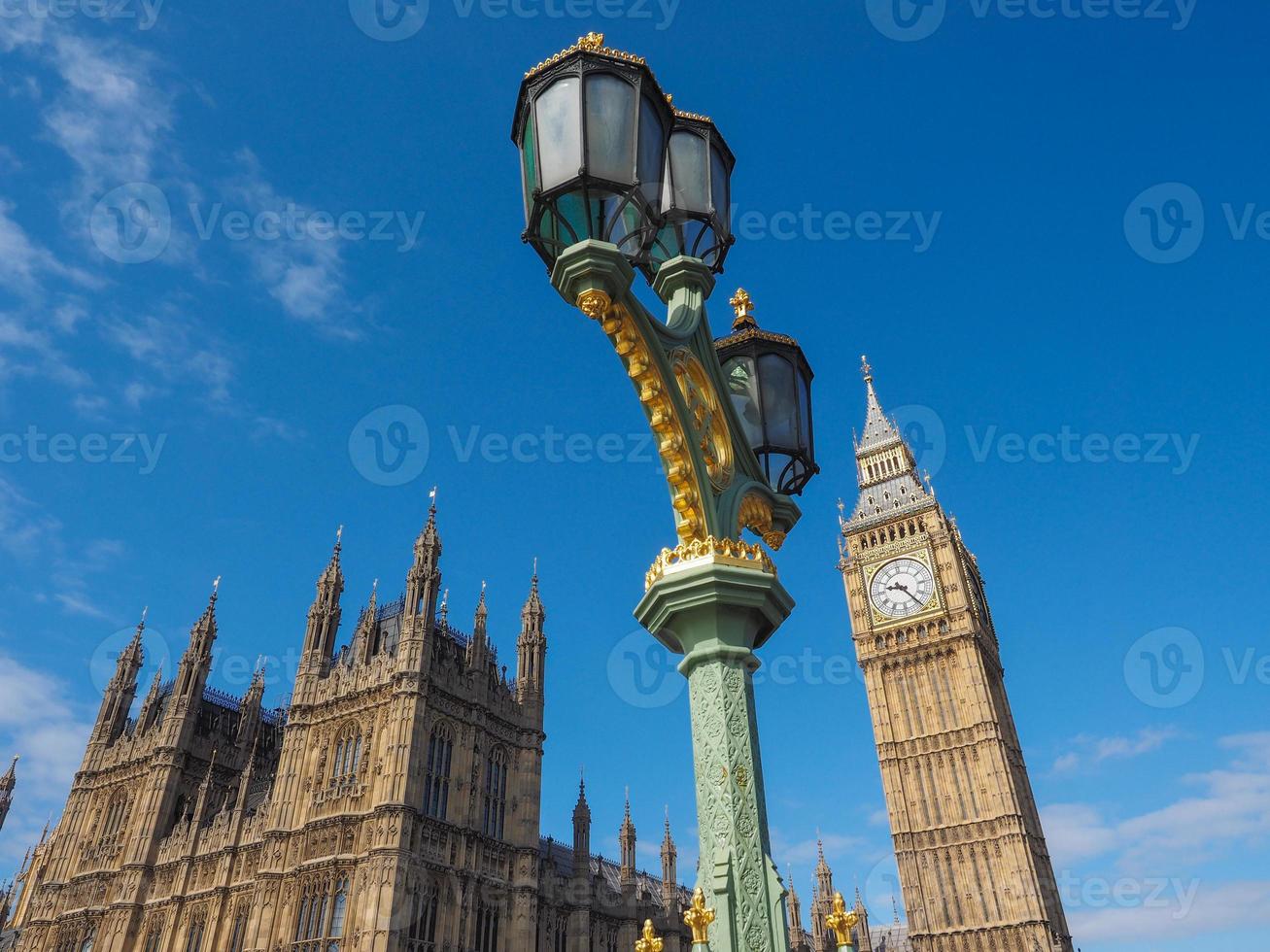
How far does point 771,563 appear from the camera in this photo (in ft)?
16.9

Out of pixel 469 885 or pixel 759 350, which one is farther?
pixel 469 885

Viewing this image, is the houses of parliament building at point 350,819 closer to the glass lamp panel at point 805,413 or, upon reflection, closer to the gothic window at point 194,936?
the gothic window at point 194,936

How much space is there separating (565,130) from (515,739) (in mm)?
33775

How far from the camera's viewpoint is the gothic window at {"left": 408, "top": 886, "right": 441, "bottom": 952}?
28516 mm

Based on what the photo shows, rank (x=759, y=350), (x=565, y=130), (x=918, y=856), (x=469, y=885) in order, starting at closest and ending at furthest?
(x=565, y=130), (x=759, y=350), (x=469, y=885), (x=918, y=856)

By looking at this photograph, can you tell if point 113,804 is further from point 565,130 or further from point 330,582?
point 565,130

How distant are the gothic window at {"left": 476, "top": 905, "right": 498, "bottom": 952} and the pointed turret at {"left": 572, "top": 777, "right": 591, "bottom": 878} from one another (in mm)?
6022

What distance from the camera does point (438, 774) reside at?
31812 mm

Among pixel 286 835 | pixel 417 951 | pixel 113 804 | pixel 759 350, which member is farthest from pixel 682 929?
pixel 759 350

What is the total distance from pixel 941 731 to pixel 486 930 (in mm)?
38868

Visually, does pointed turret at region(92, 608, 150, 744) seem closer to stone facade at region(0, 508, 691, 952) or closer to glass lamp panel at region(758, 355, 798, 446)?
stone facade at region(0, 508, 691, 952)

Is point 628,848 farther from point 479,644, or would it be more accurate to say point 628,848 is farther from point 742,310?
point 742,310

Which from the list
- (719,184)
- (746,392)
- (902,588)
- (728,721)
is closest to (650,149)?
(719,184)

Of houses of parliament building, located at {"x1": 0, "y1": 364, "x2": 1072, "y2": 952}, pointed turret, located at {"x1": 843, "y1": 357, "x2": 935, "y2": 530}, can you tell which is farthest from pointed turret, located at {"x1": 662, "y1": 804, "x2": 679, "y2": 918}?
pointed turret, located at {"x1": 843, "y1": 357, "x2": 935, "y2": 530}
